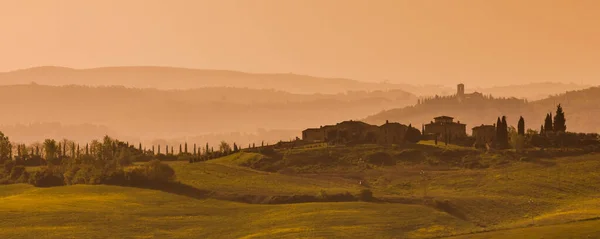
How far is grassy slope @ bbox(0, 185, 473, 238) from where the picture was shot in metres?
164

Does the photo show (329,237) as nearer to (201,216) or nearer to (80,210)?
(201,216)

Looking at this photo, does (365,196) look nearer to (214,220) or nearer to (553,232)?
(214,220)

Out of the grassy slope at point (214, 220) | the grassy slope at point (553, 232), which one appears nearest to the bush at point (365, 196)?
the grassy slope at point (214, 220)

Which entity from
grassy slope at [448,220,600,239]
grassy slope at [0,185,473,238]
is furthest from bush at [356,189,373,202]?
grassy slope at [448,220,600,239]

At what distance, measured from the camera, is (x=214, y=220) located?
7057 inches

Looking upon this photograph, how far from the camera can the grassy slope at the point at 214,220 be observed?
538ft

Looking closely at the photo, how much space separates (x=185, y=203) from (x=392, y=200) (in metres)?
38.3

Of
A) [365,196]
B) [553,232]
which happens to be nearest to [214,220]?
[365,196]

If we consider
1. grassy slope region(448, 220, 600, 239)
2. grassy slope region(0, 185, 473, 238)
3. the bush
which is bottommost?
grassy slope region(448, 220, 600, 239)

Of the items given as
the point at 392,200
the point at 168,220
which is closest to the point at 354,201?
the point at 392,200


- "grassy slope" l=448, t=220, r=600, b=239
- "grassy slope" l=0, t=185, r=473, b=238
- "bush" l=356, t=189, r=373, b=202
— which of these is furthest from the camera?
"bush" l=356, t=189, r=373, b=202

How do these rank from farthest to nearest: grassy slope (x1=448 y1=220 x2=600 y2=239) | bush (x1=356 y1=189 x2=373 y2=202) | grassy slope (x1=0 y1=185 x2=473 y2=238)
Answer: bush (x1=356 y1=189 x2=373 y2=202)
grassy slope (x1=0 y1=185 x2=473 y2=238)
grassy slope (x1=448 y1=220 x2=600 y2=239)

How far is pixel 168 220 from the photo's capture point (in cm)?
17888

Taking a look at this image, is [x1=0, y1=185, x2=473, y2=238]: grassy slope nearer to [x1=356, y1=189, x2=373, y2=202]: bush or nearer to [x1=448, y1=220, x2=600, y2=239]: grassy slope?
[x1=356, y1=189, x2=373, y2=202]: bush
